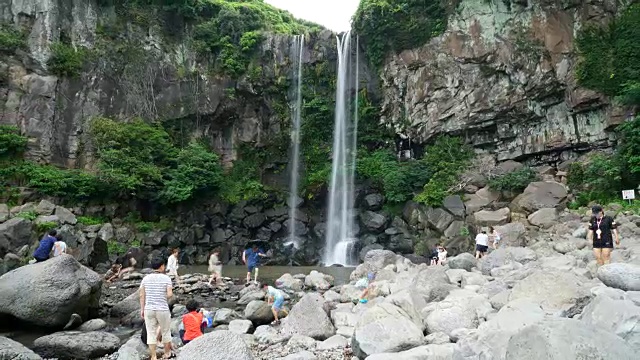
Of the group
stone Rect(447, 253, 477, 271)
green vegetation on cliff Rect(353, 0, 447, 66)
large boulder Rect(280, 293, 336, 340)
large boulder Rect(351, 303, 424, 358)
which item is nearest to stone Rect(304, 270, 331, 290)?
stone Rect(447, 253, 477, 271)

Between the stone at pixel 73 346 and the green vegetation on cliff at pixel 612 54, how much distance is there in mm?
22217

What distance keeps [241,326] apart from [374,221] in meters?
16.2

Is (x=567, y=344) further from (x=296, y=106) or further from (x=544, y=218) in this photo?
(x=296, y=106)

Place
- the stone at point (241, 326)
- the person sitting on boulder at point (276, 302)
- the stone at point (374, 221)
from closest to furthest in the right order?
the stone at point (241, 326) → the person sitting on boulder at point (276, 302) → the stone at point (374, 221)

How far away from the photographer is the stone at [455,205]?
68.5ft

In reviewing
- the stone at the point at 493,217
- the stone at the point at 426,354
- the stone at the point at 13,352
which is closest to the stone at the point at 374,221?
the stone at the point at 493,217

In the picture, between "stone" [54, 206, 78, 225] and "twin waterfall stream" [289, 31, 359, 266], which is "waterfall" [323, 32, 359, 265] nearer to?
"twin waterfall stream" [289, 31, 359, 266]

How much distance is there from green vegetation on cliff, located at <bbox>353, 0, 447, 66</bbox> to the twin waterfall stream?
5.28 ft

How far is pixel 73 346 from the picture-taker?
659 centimetres

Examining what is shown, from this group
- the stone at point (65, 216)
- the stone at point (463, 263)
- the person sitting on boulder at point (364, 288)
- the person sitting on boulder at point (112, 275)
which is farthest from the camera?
the stone at point (65, 216)

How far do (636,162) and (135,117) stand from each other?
25.6 meters

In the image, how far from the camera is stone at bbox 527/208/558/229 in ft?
57.2

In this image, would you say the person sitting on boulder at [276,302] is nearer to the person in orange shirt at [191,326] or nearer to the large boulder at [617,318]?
the person in orange shirt at [191,326]

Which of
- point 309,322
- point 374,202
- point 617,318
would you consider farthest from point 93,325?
point 374,202
